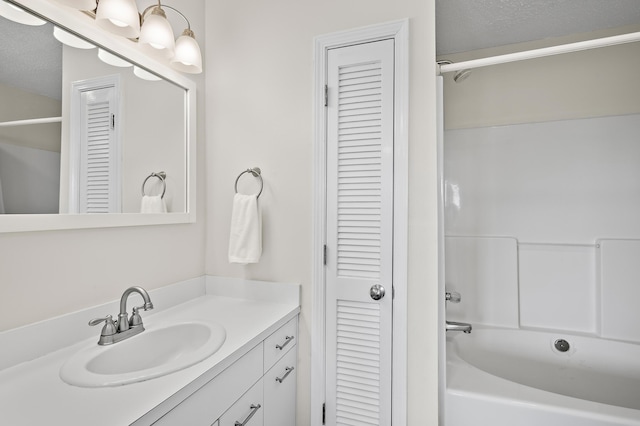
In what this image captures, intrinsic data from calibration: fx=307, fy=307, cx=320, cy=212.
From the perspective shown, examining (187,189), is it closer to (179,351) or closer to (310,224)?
(310,224)

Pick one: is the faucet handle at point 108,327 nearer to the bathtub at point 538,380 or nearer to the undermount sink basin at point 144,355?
the undermount sink basin at point 144,355

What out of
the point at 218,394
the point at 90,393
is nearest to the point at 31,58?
the point at 90,393

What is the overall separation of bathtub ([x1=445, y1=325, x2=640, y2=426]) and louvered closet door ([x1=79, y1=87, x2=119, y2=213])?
173 cm

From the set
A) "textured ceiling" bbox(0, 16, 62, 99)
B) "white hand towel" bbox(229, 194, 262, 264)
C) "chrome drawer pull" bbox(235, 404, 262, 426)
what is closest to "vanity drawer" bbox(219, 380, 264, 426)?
"chrome drawer pull" bbox(235, 404, 262, 426)

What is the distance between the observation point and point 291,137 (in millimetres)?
1606

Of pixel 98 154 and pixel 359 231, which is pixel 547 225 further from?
pixel 98 154

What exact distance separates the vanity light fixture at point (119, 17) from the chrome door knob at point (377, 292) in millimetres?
1478

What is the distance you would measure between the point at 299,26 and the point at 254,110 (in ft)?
1.61

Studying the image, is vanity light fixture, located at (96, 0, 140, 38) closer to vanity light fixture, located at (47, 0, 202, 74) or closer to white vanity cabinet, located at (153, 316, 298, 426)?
vanity light fixture, located at (47, 0, 202, 74)

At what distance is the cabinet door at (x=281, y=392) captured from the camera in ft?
4.31

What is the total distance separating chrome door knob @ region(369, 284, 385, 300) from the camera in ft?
4.70

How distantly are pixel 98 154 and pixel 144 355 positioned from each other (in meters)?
0.79

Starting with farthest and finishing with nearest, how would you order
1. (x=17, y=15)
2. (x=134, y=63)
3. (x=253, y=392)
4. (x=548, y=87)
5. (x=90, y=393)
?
(x=548, y=87) < (x=134, y=63) < (x=253, y=392) < (x=17, y=15) < (x=90, y=393)

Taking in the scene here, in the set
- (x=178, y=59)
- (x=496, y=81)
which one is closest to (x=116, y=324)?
(x=178, y=59)
